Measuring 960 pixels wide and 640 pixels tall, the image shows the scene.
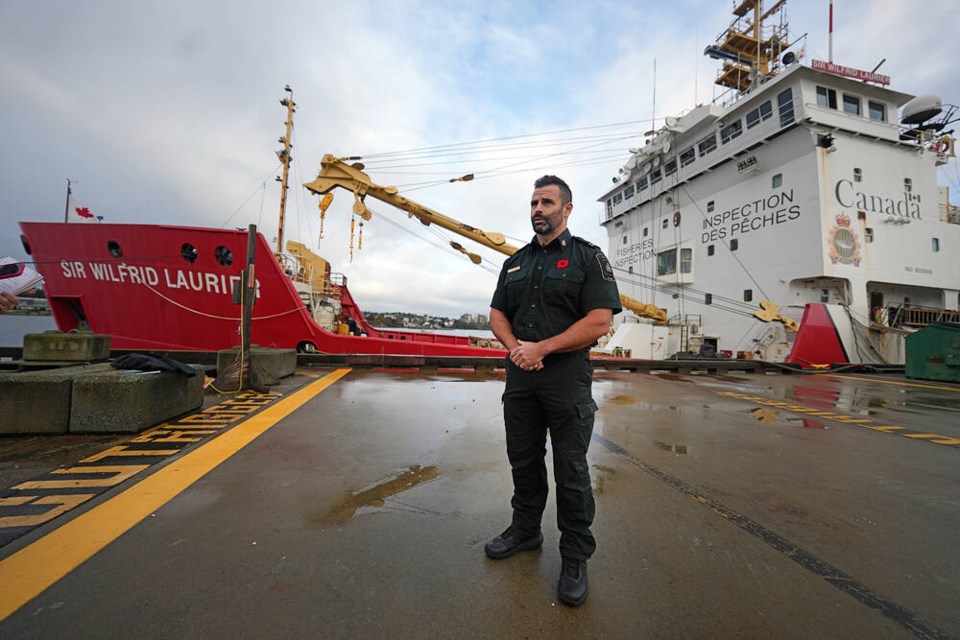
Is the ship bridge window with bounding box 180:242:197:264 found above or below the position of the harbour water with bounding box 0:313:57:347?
above

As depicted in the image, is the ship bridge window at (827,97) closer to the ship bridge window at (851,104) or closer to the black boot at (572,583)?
the ship bridge window at (851,104)

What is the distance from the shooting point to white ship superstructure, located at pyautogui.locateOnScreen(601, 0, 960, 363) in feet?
41.0

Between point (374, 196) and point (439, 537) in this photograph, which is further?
point (374, 196)

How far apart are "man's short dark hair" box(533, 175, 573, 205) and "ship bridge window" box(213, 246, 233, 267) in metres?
8.56

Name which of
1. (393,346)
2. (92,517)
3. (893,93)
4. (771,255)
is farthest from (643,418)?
(893,93)

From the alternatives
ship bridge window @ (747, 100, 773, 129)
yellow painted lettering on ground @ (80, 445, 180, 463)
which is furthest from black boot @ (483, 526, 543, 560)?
ship bridge window @ (747, 100, 773, 129)

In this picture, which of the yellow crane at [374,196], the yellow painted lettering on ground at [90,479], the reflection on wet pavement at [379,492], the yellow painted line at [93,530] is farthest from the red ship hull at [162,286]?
the reflection on wet pavement at [379,492]

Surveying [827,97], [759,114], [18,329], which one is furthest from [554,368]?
[18,329]

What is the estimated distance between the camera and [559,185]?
1906 mm

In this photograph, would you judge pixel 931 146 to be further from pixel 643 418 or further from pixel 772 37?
pixel 643 418

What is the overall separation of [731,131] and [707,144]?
3.82 feet

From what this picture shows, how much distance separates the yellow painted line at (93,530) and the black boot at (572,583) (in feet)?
6.27

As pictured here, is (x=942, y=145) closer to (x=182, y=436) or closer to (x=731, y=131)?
(x=731, y=131)

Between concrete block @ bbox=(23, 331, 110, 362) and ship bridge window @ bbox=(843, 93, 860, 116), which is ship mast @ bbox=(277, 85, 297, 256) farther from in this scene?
ship bridge window @ bbox=(843, 93, 860, 116)
